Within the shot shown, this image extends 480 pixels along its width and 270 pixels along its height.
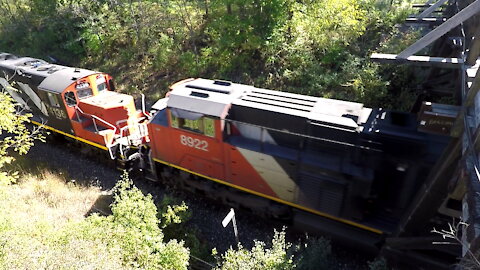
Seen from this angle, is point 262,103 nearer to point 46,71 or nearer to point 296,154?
point 296,154

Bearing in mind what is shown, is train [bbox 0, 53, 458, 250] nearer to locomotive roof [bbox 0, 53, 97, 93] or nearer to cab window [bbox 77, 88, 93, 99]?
cab window [bbox 77, 88, 93, 99]

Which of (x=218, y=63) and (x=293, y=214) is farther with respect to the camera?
(x=218, y=63)

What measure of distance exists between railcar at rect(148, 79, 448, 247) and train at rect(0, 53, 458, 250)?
2 cm

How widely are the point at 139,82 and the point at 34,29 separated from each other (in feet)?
35.2

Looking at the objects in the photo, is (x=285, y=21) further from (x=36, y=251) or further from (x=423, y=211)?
(x=36, y=251)

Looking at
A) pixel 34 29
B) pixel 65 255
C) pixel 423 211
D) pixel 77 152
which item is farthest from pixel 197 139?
pixel 34 29

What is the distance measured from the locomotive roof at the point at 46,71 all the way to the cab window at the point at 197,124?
4.85 m

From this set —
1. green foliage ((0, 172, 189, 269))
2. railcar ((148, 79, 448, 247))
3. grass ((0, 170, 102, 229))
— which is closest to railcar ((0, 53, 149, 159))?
grass ((0, 170, 102, 229))

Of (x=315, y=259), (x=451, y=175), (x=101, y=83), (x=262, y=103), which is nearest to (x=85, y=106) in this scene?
(x=101, y=83)

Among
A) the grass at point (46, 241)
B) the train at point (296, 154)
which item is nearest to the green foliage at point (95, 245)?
the grass at point (46, 241)

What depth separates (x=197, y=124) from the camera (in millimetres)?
7914

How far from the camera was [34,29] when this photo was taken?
71.8 feet

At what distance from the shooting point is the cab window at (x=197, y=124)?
25.2 ft

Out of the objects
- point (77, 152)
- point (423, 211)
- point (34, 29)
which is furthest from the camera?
point (34, 29)
